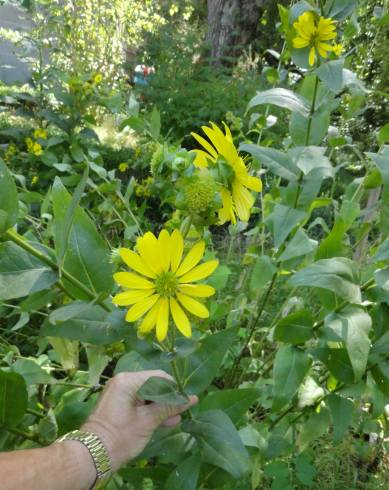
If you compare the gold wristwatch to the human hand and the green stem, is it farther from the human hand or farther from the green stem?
the green stem

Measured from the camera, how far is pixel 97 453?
64 cm

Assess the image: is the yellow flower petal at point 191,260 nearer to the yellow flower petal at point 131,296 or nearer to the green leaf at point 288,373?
the yellow flower petal at point 131,296

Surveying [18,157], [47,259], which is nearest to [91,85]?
[18,157]

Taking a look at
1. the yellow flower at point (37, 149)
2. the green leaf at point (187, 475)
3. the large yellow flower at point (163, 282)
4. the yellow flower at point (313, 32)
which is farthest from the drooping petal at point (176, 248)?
the yellow flower at point (37, 149)

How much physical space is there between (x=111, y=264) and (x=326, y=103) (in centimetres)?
48

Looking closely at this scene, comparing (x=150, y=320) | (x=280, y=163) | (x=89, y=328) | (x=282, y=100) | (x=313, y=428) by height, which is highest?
(x=282, y=100)

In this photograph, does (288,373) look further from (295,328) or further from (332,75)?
(332,75)

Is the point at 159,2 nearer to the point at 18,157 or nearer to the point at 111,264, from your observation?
the point at 18,157

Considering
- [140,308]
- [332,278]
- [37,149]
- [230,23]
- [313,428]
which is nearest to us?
[140,308]

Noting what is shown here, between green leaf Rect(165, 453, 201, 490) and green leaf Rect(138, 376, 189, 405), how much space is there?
15 cm

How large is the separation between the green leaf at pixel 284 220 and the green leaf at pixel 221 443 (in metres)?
0.30

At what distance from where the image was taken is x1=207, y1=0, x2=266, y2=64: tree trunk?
211 inches

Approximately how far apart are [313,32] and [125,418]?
68 centimetres

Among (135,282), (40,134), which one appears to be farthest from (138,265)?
(40,134)
